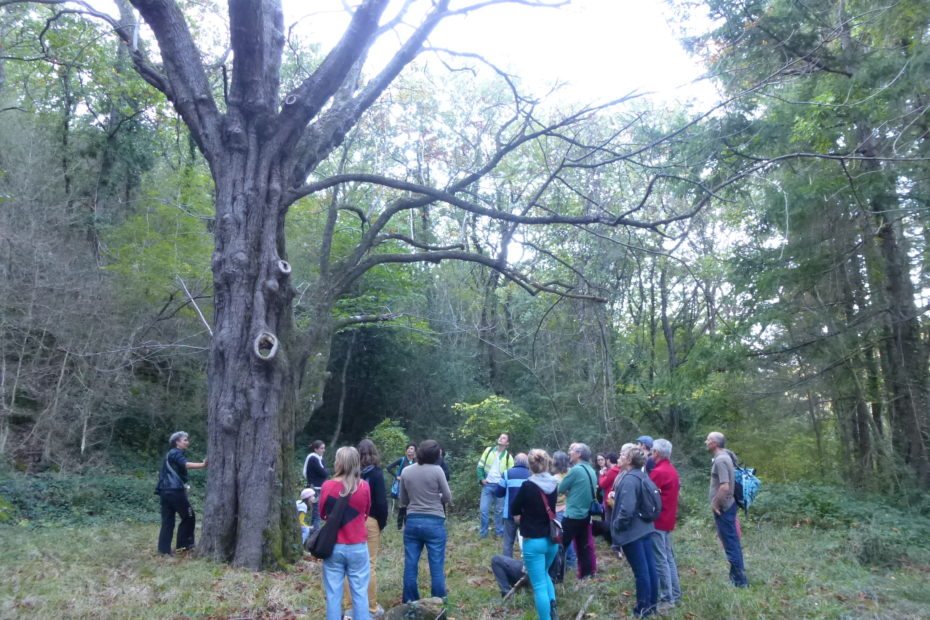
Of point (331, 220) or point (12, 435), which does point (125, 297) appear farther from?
point (331, 220)

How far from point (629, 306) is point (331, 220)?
12520 mm

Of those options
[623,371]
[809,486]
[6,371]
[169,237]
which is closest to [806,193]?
[809,486]

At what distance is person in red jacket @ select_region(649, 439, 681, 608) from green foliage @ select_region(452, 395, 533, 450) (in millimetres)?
11340

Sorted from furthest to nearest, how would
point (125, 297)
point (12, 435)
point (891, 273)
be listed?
1. point (125, 297)
2. point (12, 435)
3. point (891, 273)

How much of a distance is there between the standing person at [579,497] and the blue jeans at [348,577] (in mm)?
2591

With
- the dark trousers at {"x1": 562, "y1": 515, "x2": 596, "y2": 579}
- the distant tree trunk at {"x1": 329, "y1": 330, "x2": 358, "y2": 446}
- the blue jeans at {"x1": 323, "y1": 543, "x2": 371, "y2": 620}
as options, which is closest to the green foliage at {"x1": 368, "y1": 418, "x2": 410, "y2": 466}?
the distant tree trunk at {"x1": 329, "y1": 330, "x2": 358, "y2": 446}

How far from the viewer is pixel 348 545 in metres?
5.71

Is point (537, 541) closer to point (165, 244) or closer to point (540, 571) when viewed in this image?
point (540, 571)

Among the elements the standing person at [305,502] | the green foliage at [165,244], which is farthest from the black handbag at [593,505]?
the green foliage at [165,244]

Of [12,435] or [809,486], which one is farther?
[12,435]

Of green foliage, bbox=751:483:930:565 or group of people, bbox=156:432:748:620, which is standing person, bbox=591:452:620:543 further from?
green foliage, bbox=751:483:930:565

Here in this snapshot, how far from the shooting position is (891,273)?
46.9 ft

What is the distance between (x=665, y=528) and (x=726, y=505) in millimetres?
726

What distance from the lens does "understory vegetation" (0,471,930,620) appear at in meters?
6.64
